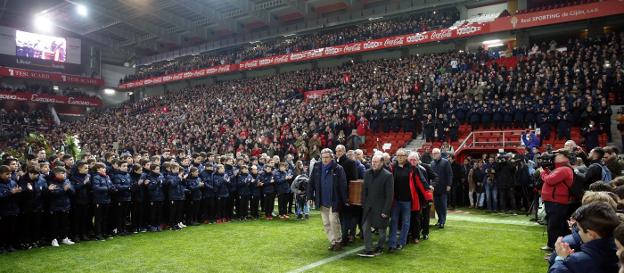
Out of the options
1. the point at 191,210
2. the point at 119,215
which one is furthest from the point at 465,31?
the point at 119,215

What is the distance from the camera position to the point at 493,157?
13445 mm

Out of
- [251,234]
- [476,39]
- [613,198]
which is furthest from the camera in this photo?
[476,39]

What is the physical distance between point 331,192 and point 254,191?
16.2 ft

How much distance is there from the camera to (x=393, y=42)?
29.1m

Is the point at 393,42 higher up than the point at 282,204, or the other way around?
the point at 393,42

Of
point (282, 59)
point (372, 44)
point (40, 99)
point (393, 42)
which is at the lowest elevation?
point (40, 99)

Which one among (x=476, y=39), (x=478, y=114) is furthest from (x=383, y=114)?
(x=476, y=39)

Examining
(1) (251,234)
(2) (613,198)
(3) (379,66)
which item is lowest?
(1) (251,234)

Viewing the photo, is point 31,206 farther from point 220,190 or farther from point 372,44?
point 372,44

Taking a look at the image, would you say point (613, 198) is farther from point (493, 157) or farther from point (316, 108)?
point (316, 108)

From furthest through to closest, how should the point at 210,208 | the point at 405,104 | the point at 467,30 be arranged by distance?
the point at 467,30 < the point at 405,104 < the point at 210,208

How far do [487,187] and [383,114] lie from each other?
8684 millimetres

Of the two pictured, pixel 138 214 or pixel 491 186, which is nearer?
pixel 138 214

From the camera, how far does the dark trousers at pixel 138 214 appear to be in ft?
31.5
